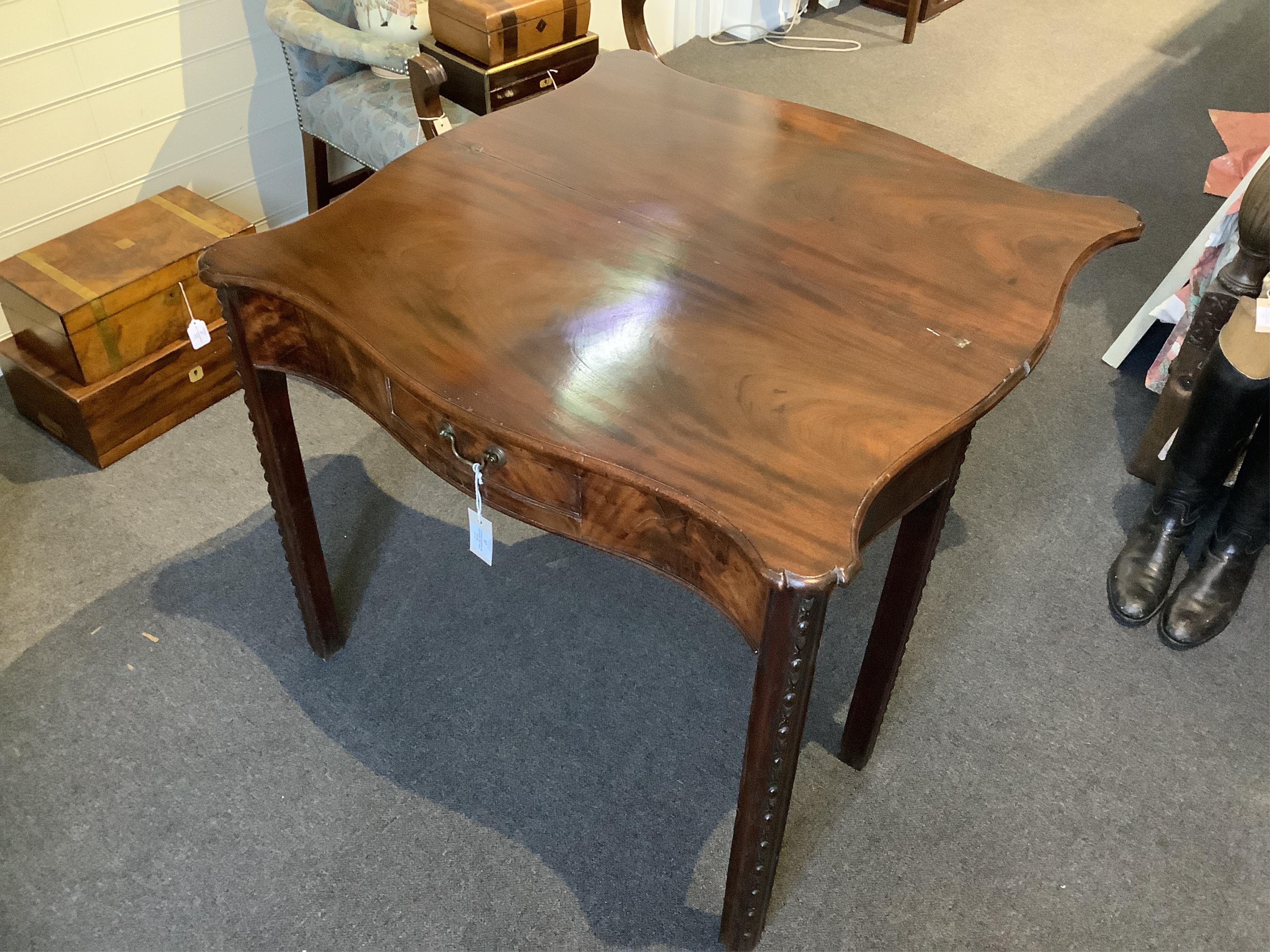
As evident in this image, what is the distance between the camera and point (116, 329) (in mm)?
1998

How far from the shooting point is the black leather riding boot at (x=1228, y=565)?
5.98ft

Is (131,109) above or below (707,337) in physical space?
below

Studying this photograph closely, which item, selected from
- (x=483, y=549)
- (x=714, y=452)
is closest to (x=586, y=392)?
(x=714, y=452)

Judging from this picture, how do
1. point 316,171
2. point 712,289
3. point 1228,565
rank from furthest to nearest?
point 316,171 → point 1228,565 → point 712,289

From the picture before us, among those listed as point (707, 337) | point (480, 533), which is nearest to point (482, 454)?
point (480, 533)

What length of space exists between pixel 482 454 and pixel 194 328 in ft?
3.89

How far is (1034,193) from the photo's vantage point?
1.44 metres

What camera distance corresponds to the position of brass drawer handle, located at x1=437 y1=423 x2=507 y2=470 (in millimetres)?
1133

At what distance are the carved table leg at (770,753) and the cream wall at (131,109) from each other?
6.15ft

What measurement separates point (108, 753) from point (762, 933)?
3.28 ft

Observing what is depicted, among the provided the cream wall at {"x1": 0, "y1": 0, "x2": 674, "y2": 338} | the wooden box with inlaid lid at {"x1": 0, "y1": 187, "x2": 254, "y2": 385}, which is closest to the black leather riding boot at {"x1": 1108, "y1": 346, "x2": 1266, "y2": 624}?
the wooden box with inlaid lid at {"x1": 0, "y1": 187, "x2": 254, "y2": 385}

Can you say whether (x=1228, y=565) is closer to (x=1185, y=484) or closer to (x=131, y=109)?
(x=1185, y=484)

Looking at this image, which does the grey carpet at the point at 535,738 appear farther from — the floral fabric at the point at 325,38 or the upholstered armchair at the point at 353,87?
the floral fabric at the point at 325,38

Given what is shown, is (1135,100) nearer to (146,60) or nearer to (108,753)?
(146,60)
